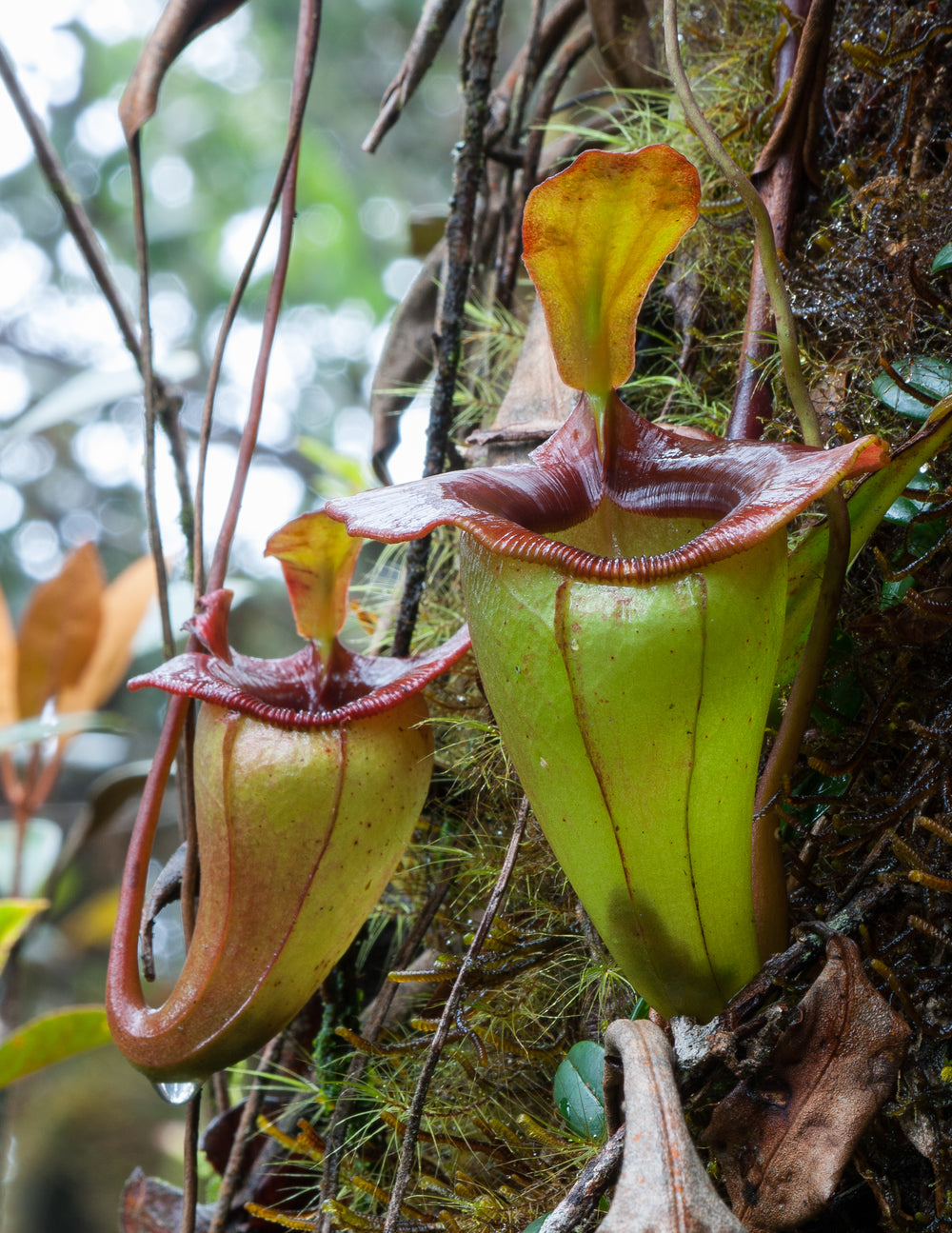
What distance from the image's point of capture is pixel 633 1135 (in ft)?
1.39

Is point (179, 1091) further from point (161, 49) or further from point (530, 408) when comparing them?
point (161, 49)

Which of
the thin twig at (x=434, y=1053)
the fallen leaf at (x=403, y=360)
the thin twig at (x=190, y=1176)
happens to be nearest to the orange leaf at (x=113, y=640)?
the fallen leaf at (x=403, y=360)

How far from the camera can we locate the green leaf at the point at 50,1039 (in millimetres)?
1138

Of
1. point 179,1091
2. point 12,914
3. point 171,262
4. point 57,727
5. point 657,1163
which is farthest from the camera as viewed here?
point 171,262

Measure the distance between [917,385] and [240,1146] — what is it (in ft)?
2.89

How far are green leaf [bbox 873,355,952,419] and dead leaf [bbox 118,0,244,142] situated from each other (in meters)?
0.71

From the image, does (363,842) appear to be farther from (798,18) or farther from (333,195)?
(333,195)

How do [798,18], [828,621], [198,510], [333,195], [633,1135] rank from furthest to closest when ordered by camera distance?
1. [333,195]
2. [198,510]
3. [798,18]
4. [828,621]
5. [633,1135]

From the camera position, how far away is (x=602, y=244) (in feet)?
1.77

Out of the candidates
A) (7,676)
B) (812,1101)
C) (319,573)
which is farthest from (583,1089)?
(7,676)

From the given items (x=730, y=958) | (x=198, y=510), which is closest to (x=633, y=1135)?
(x=730, y=958)

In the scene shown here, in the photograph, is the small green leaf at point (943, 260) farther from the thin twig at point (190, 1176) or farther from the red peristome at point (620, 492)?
the thin twig at point (190, 1176)

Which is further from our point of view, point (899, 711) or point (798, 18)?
point (798, 18)

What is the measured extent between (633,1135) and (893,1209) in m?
0.21
